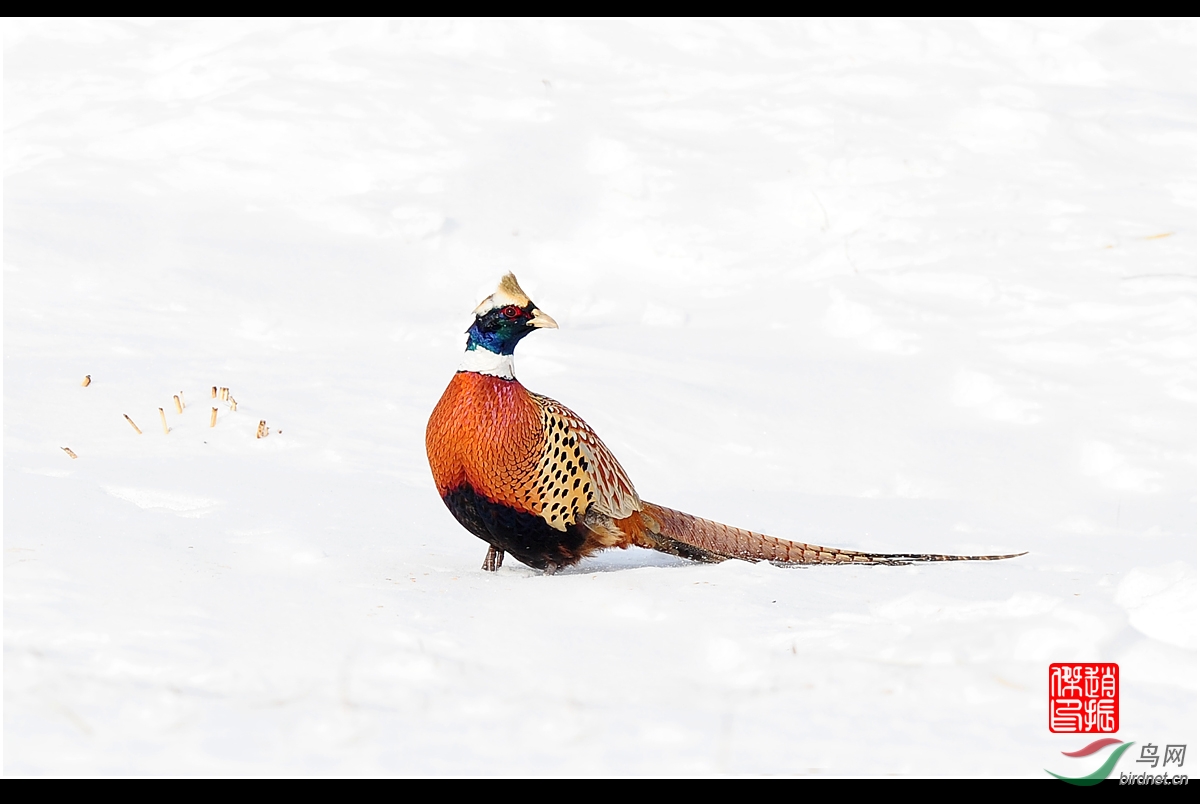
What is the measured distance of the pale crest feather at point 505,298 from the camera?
180 inches

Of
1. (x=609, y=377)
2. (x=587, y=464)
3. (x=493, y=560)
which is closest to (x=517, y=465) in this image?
(x=587, y=464)

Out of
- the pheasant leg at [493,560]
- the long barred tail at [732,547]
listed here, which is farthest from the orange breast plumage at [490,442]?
the long barred tail at [732,547]

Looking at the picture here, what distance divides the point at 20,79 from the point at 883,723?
32.8 feet

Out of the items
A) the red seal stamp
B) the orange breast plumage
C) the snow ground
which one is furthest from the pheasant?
the red seal stamp

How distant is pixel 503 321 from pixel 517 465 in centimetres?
50

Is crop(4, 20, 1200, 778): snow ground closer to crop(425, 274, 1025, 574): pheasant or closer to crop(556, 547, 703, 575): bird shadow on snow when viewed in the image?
crop(556, 547, 703, 575): bird shadow on snow

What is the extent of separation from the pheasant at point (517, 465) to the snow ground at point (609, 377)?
0.20 metres

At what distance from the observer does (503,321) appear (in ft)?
14.9

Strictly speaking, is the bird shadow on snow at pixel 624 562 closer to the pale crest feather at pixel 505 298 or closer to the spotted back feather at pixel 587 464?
the spotted back feather at pixel 587 464

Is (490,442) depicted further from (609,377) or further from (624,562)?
(609,377)

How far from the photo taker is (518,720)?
302 centimetres

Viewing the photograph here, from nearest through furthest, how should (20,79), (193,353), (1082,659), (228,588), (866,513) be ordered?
(1082,659)
(228,588)
(866,513)
(193,353)
(20,79)

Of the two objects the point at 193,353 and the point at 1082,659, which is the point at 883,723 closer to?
the point at 1082,659

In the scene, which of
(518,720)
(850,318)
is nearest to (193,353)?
(850,318)
